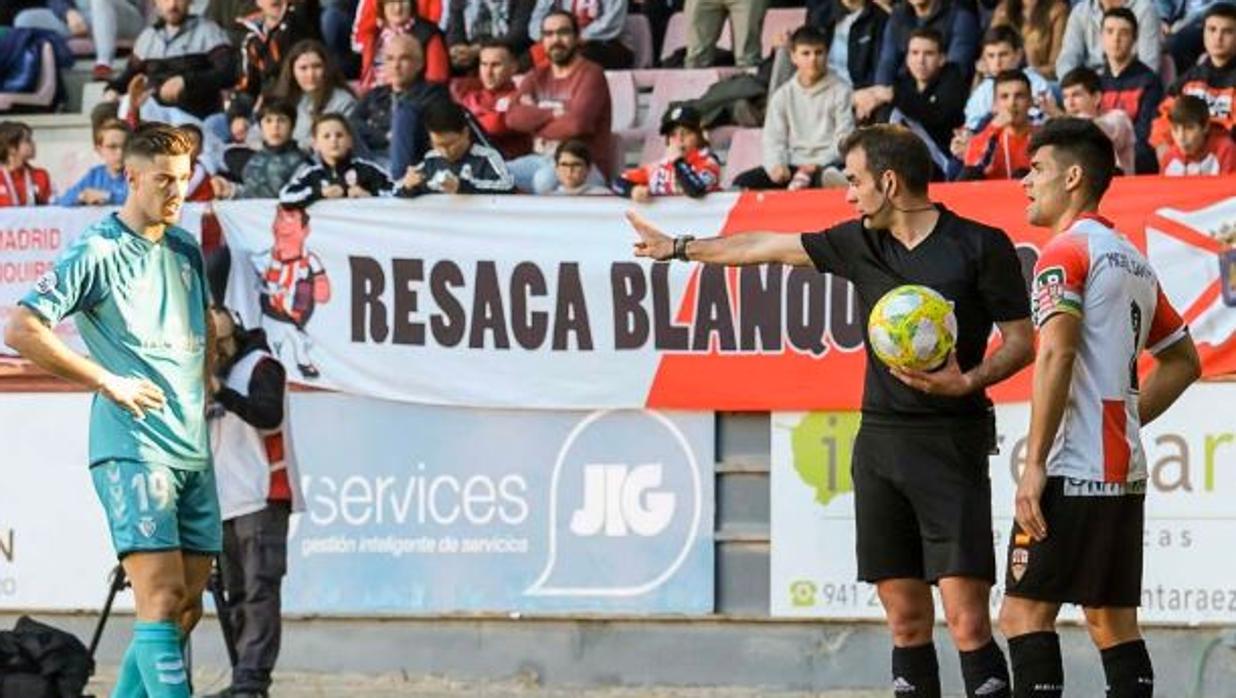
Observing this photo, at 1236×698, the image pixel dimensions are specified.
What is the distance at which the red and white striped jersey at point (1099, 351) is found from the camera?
28.7ft

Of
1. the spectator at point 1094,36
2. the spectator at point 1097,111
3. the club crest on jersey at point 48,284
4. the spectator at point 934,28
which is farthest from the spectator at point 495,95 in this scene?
the club crest on jersey at point 48,284

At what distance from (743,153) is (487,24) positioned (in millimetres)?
2635

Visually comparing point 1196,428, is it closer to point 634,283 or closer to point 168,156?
point 634,283

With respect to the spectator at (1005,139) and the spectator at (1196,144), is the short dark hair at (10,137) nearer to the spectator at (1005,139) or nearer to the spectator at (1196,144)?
the spectator at (1005,139)

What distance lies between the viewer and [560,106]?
16141mm

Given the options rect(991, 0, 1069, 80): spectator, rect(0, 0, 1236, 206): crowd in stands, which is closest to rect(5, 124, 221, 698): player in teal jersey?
rect(0, 0, 1236, 206): crowd in stands

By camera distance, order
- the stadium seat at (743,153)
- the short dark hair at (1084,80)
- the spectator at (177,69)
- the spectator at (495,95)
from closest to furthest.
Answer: the short dark hair at (1084,80)
the stadium seat at (743,153)
the spectator at (495,95)
the spectator at (177,69)

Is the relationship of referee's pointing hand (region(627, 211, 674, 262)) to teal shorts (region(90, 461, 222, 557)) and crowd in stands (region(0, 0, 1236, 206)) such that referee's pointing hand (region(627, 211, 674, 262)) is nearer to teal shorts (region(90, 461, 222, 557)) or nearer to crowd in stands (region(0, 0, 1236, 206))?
teal shorts (region(90, 461, 222, 557))

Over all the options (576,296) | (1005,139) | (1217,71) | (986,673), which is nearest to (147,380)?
(986,673)

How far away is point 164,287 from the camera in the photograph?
9.84 m

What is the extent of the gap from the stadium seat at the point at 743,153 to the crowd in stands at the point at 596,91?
0.26ft

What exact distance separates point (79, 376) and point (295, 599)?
4.90 metres

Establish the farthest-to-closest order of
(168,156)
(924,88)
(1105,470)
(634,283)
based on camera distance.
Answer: (924,88)
(634,283)
(168,156)
(1105,470)

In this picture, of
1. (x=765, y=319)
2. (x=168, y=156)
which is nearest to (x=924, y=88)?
(x=765, y=319)
